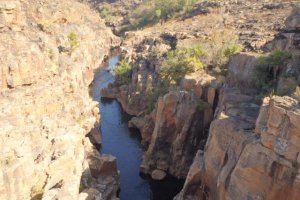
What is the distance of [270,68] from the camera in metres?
38.8

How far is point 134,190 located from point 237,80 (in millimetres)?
15402

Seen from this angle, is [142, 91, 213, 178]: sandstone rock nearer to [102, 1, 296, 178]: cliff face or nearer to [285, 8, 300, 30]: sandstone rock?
[102, 1, 296, 178]: cliff face

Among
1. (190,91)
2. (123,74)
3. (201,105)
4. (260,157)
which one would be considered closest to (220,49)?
(190,91)

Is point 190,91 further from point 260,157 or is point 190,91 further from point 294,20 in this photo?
point 260,157

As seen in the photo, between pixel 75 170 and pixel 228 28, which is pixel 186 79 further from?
pixel 228 28

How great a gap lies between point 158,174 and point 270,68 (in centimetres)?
1522

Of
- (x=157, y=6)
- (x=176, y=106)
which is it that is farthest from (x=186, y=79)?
(x=157, y=6)

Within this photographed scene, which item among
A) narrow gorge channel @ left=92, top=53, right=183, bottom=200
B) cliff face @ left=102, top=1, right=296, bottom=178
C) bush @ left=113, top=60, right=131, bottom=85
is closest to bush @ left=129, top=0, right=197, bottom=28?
cliff face @ left=102, top=1, right=296, bottom=178

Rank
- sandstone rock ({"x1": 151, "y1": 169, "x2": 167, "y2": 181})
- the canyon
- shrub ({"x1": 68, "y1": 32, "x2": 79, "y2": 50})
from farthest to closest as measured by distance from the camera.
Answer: shrub ({"x1": 68, "y1": 32, "x2": 79, "y2": 50}) → sandstone rock ({"x1": 151, "y1": 169, "x2": 167, "y2": 181}) → the canyon

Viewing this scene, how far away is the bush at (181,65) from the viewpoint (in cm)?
4909

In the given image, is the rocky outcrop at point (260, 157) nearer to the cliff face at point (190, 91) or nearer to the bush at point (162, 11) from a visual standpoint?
the cliff face at point (190, 91)

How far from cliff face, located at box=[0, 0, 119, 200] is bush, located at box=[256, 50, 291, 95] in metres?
16.2

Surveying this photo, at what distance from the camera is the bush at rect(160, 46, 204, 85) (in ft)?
161

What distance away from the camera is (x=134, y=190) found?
128 feet
